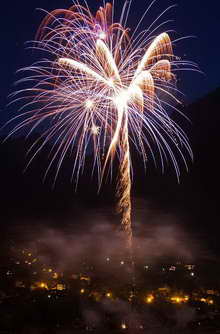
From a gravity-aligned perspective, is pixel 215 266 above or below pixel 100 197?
below

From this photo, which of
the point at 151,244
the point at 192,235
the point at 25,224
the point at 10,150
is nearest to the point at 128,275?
the point at 151,244

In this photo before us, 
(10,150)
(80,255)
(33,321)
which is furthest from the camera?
(10,150)

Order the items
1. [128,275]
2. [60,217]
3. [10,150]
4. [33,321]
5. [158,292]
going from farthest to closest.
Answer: [10,150] → [60,217] → [128,275] → [158,292] → [33,321]

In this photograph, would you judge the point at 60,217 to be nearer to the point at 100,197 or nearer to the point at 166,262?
the point at 100,197

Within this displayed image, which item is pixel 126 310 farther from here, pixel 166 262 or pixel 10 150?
pixel 10 150

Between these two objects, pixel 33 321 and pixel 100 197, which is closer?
pixel 33 321

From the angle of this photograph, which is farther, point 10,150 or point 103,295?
point 10,150

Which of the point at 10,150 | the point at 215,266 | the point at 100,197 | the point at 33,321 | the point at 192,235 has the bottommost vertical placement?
the point at 33,321

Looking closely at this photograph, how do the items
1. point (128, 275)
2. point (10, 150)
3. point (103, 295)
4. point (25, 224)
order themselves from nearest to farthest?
point (103, 295)
point (128, 275)
point (25, 224)
point (10, 150)

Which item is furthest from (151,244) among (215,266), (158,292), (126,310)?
(126,310)
